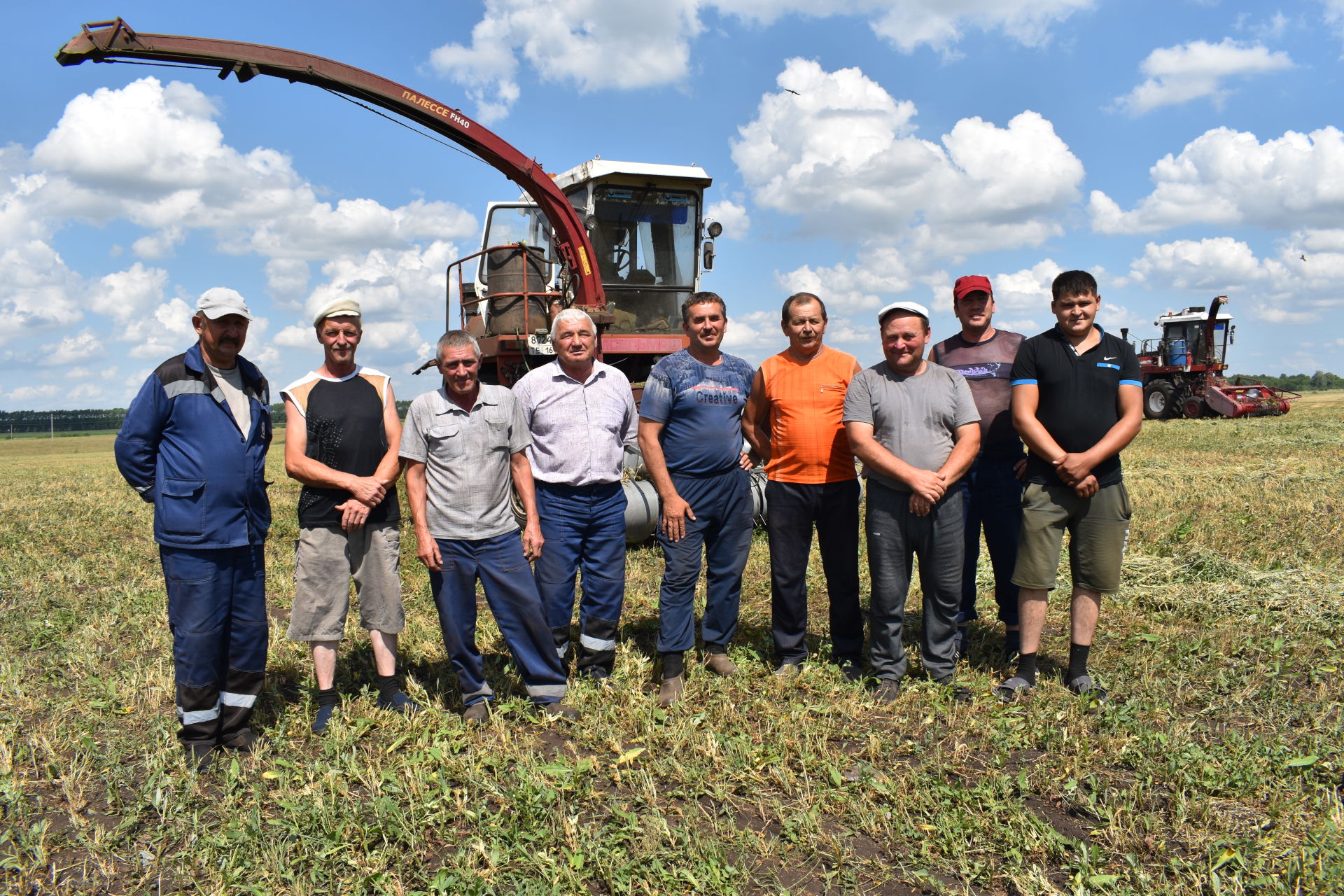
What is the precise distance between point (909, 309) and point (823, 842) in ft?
8.06

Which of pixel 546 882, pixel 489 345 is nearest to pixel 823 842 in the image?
pixel 546 882

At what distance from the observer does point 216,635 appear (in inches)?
149

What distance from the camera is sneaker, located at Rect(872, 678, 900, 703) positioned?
4.25m

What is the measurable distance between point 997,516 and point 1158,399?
24.4 metres

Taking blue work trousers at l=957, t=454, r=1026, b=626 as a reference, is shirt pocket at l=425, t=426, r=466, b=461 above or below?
above

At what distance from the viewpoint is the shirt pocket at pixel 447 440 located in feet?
13.5

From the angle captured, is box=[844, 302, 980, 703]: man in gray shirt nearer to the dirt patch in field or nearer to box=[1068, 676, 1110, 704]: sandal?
box=[1068, 676, 1110, 704]: sandal

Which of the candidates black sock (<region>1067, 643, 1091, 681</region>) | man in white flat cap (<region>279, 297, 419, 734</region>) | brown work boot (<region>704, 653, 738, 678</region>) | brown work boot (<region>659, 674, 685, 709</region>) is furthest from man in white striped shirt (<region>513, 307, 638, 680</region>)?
black sock (<region>1067, 643, 1091, 681</region>)

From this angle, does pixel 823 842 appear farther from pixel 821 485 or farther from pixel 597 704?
pixel 821 485

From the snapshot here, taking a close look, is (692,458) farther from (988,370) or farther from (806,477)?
(988,370)

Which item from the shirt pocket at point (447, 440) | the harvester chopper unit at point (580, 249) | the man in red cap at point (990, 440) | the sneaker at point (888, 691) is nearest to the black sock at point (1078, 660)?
the man in red cap at point (990, 440)

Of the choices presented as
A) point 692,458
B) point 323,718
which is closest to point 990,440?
point 692,458

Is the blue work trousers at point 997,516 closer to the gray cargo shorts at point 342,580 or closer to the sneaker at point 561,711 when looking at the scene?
the sneaker at point 561,711

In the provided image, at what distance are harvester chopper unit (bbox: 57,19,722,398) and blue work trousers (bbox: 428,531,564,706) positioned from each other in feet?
19.3
